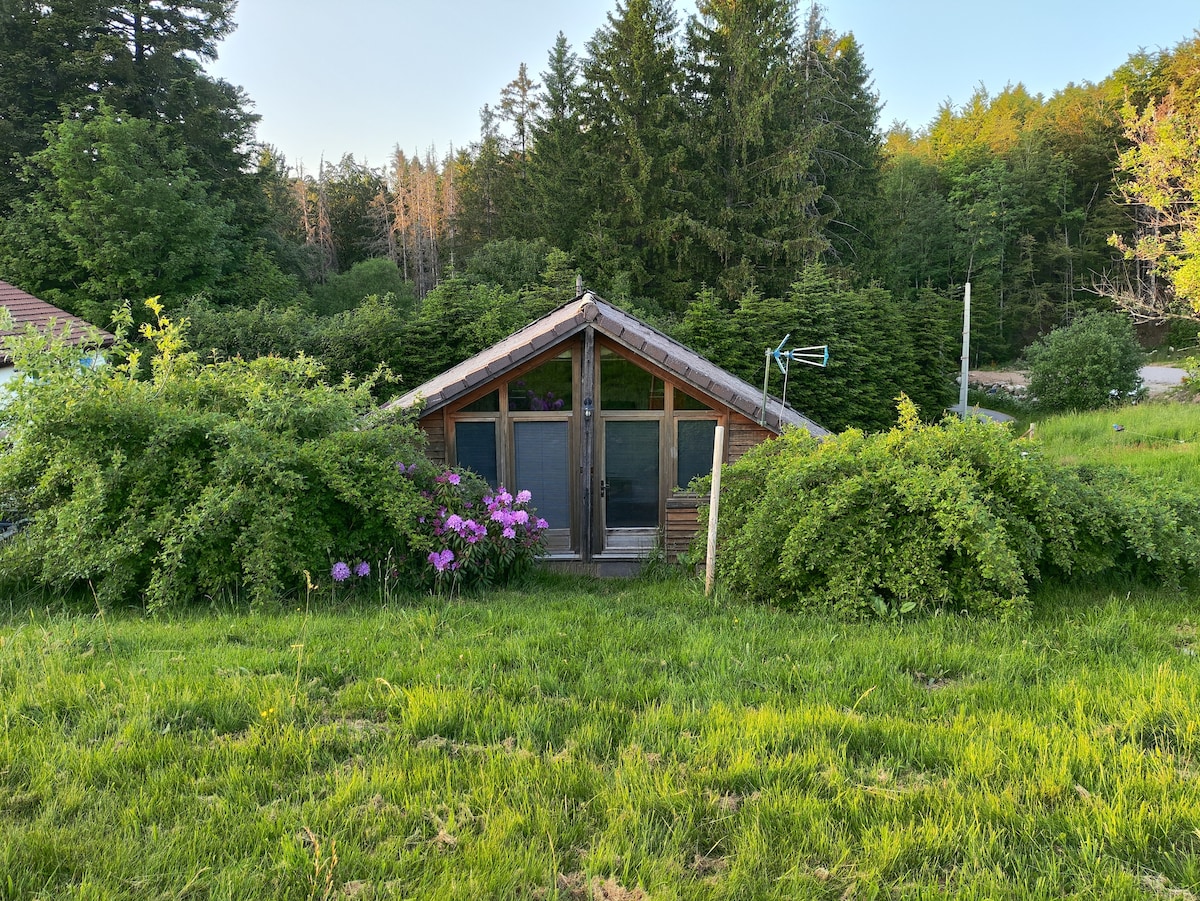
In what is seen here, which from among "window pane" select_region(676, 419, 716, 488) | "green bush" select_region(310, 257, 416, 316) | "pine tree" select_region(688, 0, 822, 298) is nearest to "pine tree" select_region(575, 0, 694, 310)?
"pine tree" select_region(688, 0, 822, 298)

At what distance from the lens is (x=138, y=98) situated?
79.2 feet

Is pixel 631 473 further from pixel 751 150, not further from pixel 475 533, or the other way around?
pixel 751 150

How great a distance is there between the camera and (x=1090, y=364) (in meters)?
23.7

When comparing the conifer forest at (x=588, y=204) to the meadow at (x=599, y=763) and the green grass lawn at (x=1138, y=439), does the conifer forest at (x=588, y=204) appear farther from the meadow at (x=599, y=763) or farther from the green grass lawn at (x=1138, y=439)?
the meadow at (x=599, y=763)

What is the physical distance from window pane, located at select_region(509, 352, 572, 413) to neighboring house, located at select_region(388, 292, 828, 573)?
0.01 metres

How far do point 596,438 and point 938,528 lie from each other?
4760 mm

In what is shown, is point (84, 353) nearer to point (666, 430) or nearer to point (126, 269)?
point (666, 430)

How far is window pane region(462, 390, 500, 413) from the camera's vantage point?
9391mm

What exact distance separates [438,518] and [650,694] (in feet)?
13.0

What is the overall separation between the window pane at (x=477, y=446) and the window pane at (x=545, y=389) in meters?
0.50

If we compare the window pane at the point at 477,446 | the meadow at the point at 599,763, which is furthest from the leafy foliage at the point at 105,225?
the meadow at the point at 599,763

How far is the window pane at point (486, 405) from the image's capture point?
30.8 ft

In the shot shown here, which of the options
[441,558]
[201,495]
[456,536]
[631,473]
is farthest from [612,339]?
[201,495]

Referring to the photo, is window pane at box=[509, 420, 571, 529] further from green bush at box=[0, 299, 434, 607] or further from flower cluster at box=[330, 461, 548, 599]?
green bush at box=[0, 299, 434, 607]
